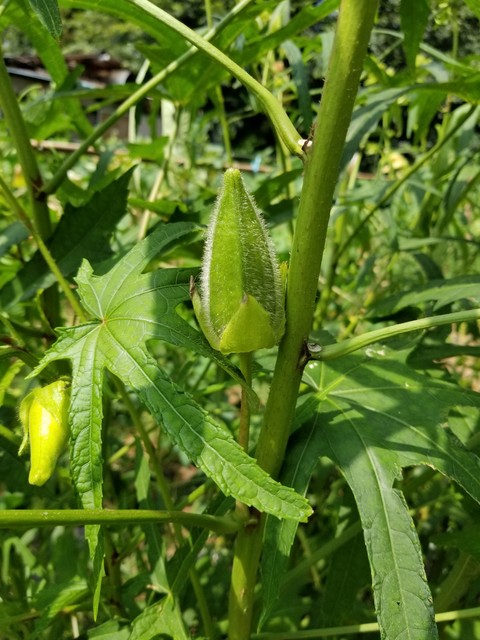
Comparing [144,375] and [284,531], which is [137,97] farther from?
[284,531]

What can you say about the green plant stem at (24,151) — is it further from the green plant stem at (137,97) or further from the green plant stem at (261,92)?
the green plant stem at (261,92)

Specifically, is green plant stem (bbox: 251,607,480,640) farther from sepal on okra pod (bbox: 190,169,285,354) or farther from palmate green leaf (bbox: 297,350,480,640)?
sepal on okra pod (bbox: 190,169,285,354)

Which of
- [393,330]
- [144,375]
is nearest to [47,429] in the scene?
[144,375]

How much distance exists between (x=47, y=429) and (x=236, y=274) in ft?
0.83

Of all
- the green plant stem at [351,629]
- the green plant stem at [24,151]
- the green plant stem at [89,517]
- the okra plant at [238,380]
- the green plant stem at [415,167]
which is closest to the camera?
the green plant stem at [89,517]

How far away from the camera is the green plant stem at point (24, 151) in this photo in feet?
2.87

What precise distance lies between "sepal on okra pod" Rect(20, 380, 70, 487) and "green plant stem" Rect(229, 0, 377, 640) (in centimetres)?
21

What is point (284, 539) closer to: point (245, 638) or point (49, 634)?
point (245, 638)

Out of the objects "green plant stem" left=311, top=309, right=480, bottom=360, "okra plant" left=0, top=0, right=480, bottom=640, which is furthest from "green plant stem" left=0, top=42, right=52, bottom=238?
"green plant stem" left=311, top=309, right=480, bottom=360

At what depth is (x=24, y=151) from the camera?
3.00 ft

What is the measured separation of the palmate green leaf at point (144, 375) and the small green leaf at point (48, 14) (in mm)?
251

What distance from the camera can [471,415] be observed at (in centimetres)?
90

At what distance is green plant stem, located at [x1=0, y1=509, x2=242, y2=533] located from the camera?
490 millimetres

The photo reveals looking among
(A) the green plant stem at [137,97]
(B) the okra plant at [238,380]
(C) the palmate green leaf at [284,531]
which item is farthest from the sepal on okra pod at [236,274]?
(A) the green plant stem at [137,97]
